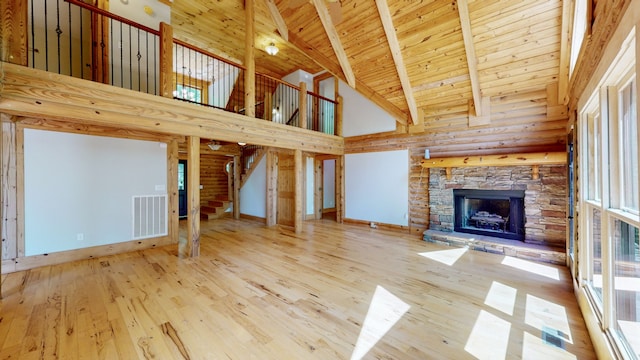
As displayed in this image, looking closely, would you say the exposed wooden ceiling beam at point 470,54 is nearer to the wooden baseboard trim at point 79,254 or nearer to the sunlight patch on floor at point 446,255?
the sunlight patch on floor at point 446,255

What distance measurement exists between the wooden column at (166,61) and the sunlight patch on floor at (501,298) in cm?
505

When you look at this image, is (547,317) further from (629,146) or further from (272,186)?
(272,186)

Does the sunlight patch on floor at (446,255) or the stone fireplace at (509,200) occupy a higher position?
the stone fireplace at (509,200)

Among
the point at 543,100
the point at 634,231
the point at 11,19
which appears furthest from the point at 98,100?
the point at 543,100

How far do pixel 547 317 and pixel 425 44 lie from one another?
3.83m

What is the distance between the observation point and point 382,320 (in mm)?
2252

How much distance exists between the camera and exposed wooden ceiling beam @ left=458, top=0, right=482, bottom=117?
3234 millimetres

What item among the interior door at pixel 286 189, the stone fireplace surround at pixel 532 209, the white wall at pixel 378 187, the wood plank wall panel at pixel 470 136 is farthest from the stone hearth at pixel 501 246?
the interior door at pixel 286 189

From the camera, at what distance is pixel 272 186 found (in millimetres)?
6906

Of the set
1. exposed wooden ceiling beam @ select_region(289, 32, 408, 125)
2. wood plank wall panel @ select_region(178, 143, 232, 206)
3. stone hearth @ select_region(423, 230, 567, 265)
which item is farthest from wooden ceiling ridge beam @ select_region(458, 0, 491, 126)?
wood plank wall panel @ select_region(178, 143, 232, 206)

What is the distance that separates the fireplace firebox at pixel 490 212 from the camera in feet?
14.6

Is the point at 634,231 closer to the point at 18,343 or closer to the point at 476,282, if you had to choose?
the point at 476,282

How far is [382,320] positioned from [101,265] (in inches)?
164

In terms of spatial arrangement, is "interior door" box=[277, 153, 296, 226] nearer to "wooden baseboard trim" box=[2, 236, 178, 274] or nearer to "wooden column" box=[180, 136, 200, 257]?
"wooden baseboard trim" box=[2, 236, 178, 274]
